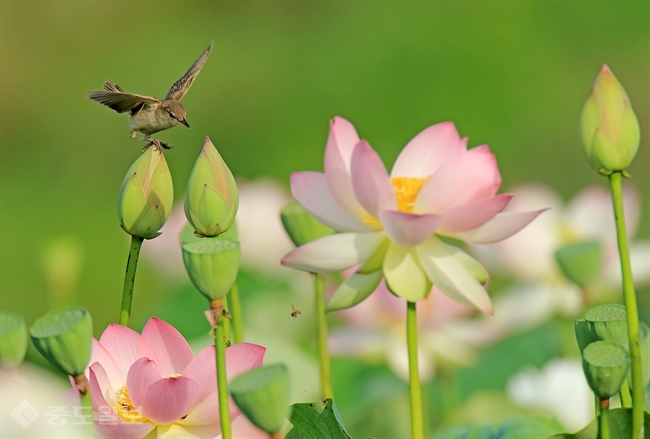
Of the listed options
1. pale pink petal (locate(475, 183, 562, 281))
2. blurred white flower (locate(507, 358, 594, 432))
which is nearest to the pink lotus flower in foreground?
blurred white flower (locate(507, 358, 594, 432))

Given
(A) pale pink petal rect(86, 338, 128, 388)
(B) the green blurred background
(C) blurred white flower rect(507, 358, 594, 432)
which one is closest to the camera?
(A) pale pink petal rect(86, 338, 128, 388)

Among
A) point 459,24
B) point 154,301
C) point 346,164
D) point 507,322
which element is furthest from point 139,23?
point 346,164

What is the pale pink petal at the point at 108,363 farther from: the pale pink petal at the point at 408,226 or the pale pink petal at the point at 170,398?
the pale pink petal at the point at 408,226

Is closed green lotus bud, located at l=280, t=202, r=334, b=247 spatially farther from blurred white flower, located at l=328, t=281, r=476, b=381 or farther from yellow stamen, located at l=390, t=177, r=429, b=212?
blurred white flower, located at l=328, t=281, r=476, b=381

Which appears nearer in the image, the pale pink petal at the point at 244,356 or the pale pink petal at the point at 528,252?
the pale pink petal at the point at 244,356

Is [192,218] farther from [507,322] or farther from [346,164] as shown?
[507,322]

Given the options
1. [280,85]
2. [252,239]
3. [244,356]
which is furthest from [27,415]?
[280,85]

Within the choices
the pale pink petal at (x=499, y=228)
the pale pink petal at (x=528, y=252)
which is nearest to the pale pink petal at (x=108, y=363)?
the pale pink petal at (x=499, y=228)
